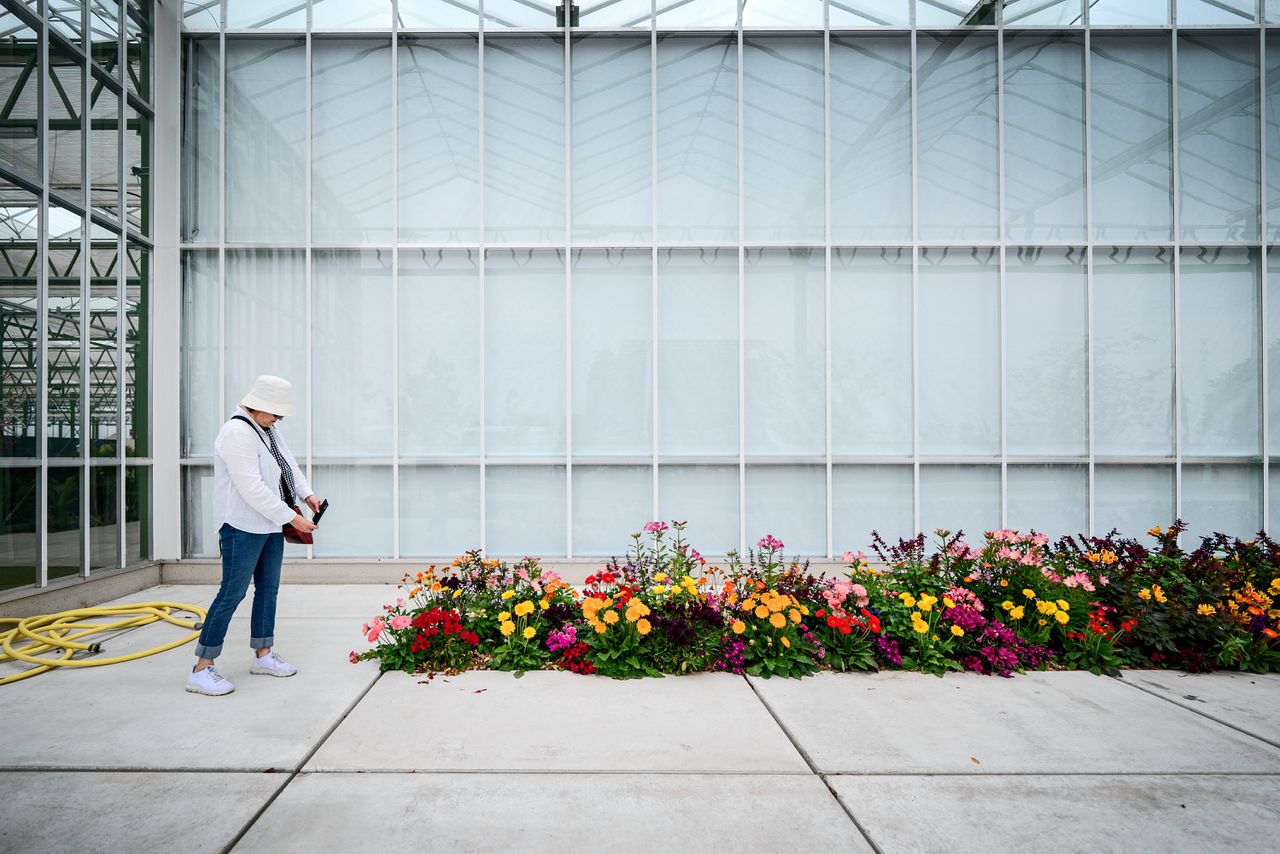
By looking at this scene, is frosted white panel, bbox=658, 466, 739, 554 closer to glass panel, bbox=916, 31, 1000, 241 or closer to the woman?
glass panel, bbox=916, 31, 1000, 241

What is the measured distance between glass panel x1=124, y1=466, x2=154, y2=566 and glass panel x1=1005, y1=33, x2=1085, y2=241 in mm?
10146

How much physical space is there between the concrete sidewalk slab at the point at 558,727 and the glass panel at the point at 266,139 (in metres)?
5.77

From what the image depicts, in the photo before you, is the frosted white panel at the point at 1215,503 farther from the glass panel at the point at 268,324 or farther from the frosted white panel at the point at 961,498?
the glass panel at the point at 268,324

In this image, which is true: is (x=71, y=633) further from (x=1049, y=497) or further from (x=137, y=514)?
(x=1049, y=497)

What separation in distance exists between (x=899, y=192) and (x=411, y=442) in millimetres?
6343

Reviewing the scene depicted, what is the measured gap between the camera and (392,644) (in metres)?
4.62

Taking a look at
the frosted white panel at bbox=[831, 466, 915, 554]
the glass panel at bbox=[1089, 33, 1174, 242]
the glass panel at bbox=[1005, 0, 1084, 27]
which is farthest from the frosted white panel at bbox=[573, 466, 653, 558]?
the glass panel at bbox=[1005, 0, 1084, 27]

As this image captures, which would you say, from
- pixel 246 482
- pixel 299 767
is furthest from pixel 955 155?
pixel 299 767

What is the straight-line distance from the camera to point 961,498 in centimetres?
740

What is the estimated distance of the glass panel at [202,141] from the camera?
24.5ft

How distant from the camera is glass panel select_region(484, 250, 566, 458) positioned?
24.4 feet

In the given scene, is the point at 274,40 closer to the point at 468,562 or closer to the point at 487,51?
the point at 487,51

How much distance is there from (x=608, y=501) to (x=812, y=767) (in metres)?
4.48

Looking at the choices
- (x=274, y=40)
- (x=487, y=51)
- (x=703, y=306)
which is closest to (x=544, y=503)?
(x=703, y=306)
